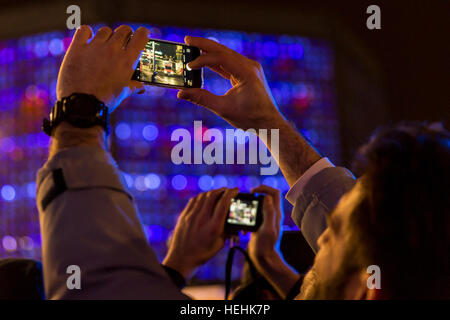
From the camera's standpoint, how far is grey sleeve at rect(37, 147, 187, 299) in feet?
1.77

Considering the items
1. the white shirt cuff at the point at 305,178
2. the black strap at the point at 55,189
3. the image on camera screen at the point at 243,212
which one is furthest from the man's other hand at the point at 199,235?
the black strap at the point at 55,189

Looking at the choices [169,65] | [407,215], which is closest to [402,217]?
[407,215]

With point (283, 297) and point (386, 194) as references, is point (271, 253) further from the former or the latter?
point (386, 194)

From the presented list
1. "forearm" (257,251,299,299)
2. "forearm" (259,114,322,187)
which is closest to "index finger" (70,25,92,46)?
"forearm" (259,114,322,187)

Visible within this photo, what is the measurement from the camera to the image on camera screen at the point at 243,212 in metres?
1.29

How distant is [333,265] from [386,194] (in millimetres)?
168

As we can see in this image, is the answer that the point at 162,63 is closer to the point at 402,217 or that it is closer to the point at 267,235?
the point at 267,235

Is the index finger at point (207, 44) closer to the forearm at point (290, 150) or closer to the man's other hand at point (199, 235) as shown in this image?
the forearm at point (290, 150)

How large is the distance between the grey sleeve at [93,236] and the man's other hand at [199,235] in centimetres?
34

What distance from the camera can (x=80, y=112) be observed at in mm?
672

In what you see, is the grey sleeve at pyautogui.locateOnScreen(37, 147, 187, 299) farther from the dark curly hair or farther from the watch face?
the dark curly hair

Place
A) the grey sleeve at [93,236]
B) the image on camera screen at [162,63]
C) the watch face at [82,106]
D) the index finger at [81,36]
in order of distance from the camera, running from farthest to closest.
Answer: the image on camera screen at [162,63] < the index finger at [81,36] < the watch face at [82,106] < the grey sleeve at [93,236]

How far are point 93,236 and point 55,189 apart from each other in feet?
0.33

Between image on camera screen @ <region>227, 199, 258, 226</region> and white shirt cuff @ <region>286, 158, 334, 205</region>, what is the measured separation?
12.4 inches
